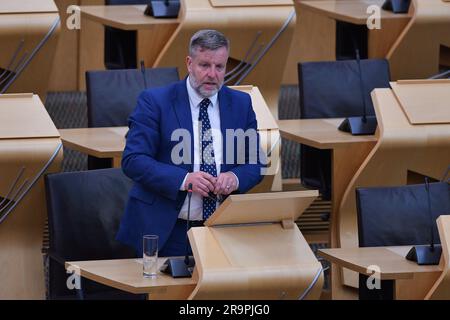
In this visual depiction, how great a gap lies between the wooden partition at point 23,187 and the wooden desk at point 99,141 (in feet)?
0.57

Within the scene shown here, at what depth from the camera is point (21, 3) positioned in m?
3.69

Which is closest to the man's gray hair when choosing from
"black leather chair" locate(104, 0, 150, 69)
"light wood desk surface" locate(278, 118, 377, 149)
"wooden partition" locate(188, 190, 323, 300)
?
"wooden partition" locate(188, 190, 323, 300)

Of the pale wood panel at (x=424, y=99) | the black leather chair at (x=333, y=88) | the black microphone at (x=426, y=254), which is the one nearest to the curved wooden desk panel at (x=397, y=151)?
the pale wood panel at (x=424, y=99)

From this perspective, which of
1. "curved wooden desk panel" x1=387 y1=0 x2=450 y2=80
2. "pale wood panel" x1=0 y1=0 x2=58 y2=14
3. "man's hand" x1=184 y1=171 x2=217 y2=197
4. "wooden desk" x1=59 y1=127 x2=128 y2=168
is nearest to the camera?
"man's hand" x1=184 y1=171 x2=217 y2=197

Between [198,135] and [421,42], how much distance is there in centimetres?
156

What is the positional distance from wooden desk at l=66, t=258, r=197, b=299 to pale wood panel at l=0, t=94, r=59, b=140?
24.5 inches

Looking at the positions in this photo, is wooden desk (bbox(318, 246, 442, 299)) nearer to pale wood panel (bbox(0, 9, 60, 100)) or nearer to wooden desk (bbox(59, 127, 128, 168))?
wooden desk (bbox(59, 127, 128, 168))

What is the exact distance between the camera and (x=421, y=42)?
4.01 meters

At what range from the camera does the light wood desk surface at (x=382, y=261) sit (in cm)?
255

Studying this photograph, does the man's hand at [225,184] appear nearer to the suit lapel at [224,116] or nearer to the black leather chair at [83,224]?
the suit lapel at [224,116]

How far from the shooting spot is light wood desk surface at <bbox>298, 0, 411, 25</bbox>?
13.2ft

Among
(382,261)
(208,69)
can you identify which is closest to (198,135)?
(208,69)

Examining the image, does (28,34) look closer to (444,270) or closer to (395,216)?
(395,216)
